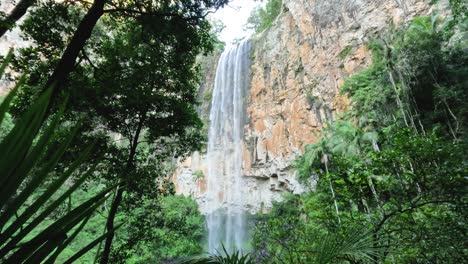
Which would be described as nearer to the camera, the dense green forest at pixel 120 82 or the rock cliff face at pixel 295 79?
the dense green forest at pixel 120 82

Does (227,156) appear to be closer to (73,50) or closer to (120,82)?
(120,82)

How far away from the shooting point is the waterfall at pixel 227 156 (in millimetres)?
18516

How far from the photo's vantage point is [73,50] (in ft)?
9.61

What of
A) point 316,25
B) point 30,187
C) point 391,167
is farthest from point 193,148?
point 316,25

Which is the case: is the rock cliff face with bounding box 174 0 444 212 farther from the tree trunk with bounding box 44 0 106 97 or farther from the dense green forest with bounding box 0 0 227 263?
the tree trunk with bounding box 44 0 106 97

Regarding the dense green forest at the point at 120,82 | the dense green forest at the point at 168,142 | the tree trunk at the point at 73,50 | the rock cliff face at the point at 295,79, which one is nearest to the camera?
the dense green forest at the point at 168,142

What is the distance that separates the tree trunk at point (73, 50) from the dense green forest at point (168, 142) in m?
0.02

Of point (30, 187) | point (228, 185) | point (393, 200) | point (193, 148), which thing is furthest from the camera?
point (228, 185)

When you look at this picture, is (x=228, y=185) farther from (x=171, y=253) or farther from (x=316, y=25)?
(x=316, y=25)

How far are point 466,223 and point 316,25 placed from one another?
16.6 m

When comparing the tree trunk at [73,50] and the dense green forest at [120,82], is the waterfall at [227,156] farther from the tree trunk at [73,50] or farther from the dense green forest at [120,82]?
the tree trunk at [73,50]

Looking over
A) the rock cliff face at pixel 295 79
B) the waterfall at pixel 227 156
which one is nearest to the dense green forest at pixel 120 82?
the rock cliff face at pixel 295 79

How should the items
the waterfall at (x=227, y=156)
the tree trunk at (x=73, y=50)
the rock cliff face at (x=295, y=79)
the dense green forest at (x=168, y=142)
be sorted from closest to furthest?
the dense green forest at (x=168, y=142), the tree trunk at (x=73, y=50), the rock cliff face at (x=295, y=79), the waterfall at (x=227, y=156)

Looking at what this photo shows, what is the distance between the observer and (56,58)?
4.28 metres
